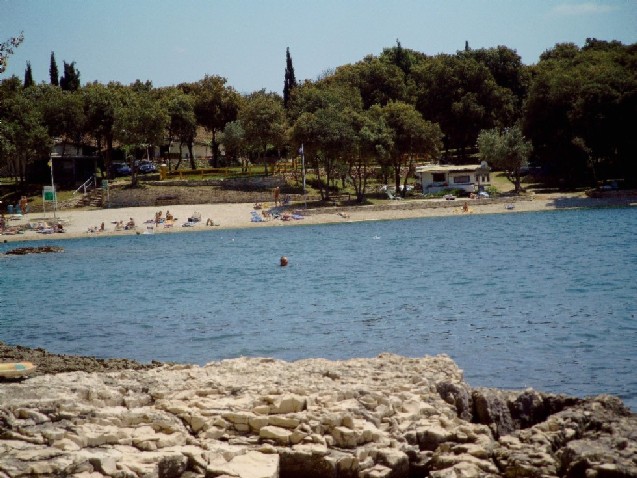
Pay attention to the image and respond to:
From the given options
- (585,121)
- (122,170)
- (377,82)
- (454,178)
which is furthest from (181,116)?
(585,121)

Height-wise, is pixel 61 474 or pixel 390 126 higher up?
pixel 390 126

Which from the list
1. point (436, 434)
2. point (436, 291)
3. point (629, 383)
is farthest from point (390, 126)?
point (436, 434)

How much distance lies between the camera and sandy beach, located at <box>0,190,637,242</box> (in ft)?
222

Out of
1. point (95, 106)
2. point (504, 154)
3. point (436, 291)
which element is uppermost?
point (95, 106)

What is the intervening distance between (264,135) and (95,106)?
746 inches

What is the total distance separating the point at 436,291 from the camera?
36.1 meters

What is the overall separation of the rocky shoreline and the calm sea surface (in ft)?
13.4

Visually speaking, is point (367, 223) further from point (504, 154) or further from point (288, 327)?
point (288, 327)

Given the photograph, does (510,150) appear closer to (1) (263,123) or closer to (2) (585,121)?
(2) (585,121)

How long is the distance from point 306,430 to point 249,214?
195 feet

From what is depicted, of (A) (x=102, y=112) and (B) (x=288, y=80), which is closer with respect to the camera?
(A) (x=102, y=112)

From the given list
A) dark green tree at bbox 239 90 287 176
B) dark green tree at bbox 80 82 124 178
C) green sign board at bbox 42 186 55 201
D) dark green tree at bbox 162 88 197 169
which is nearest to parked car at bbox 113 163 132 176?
dark green tree at bbox 80 82 124 178

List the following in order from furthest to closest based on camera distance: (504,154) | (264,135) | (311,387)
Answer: (264,135)
(504,154)
(311,387)

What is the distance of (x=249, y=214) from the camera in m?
71.2
